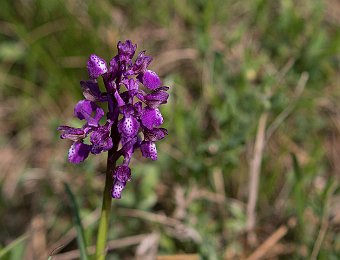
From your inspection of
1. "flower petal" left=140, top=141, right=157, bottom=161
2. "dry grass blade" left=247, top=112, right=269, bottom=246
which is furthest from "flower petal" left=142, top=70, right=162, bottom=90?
"dry grass blade" left=247, top=112, right=269, bottom=246

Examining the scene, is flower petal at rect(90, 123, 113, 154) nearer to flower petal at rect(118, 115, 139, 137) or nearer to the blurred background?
flower petal at rect(118, 115, 139, 137)

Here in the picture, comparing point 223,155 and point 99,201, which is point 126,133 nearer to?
point 223,155

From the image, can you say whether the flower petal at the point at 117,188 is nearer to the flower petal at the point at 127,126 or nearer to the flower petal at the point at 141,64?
the flower petal at the point at 127,126

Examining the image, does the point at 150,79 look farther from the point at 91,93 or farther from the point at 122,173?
the point at 122,173

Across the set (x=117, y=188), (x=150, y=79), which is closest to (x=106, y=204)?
(x=117, y=188)

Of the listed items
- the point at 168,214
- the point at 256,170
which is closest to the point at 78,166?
the point at 168,214

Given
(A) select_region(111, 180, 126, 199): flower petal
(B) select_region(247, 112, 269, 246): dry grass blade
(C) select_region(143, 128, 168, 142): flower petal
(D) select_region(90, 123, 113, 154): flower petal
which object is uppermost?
(B) select_region(247, 112, 269, 246): dry grass blade

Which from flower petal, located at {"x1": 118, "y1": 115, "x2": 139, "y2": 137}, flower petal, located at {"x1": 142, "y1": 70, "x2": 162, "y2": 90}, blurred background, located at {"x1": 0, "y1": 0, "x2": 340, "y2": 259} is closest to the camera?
flower petal, located at {"x1": 118, "y1": 115, "x2": 139, "y2": 137}
